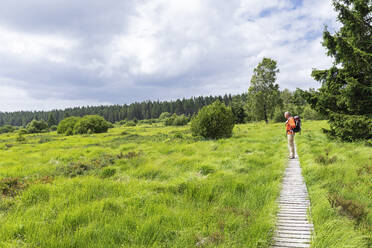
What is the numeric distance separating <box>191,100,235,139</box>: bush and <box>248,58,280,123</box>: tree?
19306 mm

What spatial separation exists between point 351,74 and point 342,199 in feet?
30.5

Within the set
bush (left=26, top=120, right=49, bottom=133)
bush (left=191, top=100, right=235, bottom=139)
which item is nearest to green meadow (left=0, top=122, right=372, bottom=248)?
bush (left=191, top=100, right=235, bottom=139)

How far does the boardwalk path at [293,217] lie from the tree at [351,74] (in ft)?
21.0

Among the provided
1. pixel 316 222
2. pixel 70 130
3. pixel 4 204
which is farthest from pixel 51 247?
pixel 70 130

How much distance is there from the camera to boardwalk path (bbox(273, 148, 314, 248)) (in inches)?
130

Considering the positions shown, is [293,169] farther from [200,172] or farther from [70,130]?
[70,130]

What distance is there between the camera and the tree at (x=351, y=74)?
31.6ft

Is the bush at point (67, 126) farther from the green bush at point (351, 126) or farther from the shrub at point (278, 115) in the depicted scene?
the green bush at point (351, 126)

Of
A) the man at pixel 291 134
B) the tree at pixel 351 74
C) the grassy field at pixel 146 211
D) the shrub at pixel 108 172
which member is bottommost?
the shrub at pixel 108 172

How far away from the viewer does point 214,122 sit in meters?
17.6

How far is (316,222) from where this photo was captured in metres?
3.65

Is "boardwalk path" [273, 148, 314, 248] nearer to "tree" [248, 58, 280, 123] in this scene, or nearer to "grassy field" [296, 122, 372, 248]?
"grassy field" [296, 122, 372, 248]

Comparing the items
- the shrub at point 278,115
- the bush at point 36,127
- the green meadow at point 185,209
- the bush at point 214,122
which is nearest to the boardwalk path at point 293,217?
the green meadow at point 185,209

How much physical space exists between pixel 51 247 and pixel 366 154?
399 inches
